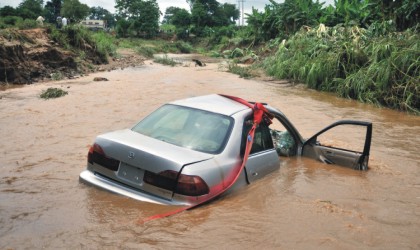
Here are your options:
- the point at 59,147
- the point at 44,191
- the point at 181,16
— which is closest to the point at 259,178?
the point at 44,191

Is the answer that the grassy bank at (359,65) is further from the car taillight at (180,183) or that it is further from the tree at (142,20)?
the tree at (142,20)

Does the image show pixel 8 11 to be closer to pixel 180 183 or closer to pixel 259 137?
pixel 259 137

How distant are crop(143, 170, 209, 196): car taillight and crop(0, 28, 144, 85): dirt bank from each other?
14.8m

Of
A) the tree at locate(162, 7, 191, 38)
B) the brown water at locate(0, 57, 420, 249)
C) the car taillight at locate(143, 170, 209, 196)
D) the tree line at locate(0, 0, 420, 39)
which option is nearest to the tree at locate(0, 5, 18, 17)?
the tree line at locate(0, 0, 420, 39)

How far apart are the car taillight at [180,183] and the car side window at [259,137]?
0.80m

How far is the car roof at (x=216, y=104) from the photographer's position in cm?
513

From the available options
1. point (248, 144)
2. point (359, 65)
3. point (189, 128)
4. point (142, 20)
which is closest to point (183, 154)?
point (189, 128)

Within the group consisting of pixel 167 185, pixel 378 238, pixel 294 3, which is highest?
pixel 294 3

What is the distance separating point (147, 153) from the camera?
4273mm

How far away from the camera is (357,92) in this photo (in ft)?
49.5

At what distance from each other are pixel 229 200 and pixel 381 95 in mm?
10846

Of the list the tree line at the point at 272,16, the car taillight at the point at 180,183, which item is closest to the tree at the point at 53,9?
the tree line at the point at 272,16

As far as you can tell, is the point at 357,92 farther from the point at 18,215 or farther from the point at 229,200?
the point at 18,215

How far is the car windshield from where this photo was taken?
4691 millimetres
